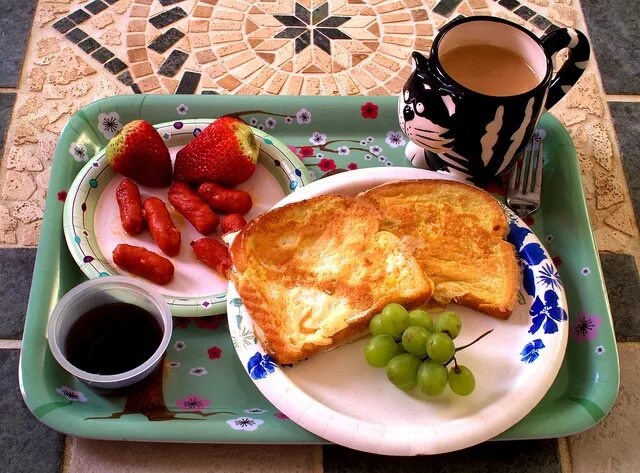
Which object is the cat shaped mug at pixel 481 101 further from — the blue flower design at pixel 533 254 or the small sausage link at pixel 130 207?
the small sausage link at pixel 130 207

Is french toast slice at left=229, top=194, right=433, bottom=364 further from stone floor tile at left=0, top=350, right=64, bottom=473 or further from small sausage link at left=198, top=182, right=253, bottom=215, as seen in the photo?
stone floor tile at left=0, top=350, right=64, bottom=473

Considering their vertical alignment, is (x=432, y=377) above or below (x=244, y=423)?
above

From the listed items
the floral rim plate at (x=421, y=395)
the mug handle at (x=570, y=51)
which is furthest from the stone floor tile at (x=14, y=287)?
the mug handle at (x=570, y=51)

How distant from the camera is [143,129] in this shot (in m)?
1.04

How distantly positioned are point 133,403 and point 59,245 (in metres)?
0.27

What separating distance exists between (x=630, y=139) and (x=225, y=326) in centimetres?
86

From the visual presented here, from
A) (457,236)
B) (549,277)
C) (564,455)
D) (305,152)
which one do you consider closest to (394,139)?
(305,152)

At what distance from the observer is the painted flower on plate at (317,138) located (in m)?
1.16

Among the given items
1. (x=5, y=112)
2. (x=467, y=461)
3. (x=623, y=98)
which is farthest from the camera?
(x=623, y=98)

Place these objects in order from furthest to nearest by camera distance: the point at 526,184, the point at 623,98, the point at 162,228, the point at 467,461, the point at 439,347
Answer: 1. the point at 623,98
2. the point at 526,184
3. the point at 162,228
4. the point at 467,461
5. the point at 439,347

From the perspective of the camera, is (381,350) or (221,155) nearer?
(381,350)

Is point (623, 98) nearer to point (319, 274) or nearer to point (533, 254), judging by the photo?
point (533, 254)

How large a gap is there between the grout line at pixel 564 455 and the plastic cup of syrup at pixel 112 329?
556mm

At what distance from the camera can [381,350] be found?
0.82m
